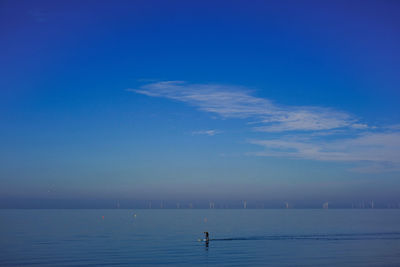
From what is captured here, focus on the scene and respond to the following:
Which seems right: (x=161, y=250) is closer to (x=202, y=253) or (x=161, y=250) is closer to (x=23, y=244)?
(x=202, y=253)

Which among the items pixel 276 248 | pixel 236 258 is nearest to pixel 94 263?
pixel 236 258

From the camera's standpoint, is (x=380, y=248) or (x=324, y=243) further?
(x=324, y=243)

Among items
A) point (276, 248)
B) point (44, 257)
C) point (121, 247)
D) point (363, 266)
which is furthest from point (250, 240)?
point (44, 257)

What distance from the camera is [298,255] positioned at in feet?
298

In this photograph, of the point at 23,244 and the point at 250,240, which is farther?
the point at 250,240

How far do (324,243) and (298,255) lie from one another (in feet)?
96.0

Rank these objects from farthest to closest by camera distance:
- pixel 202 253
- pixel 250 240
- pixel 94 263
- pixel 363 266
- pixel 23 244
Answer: pixel 250 240 → pixel 23 244 → pixel 202 253 → pixel 94 263 → pixel 363 266

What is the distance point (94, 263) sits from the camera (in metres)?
79.0

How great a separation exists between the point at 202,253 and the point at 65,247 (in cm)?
3931

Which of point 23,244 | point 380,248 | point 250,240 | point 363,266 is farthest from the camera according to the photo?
point 250,240

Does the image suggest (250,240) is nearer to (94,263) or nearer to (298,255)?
(298,255)

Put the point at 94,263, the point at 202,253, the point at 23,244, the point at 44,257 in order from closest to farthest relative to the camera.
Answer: the point at 94,263 < the point at 44,257 < the point at 202,253 < the point at 23,244

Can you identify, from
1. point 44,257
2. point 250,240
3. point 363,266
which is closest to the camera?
point 363,266

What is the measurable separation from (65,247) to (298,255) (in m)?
62.9
